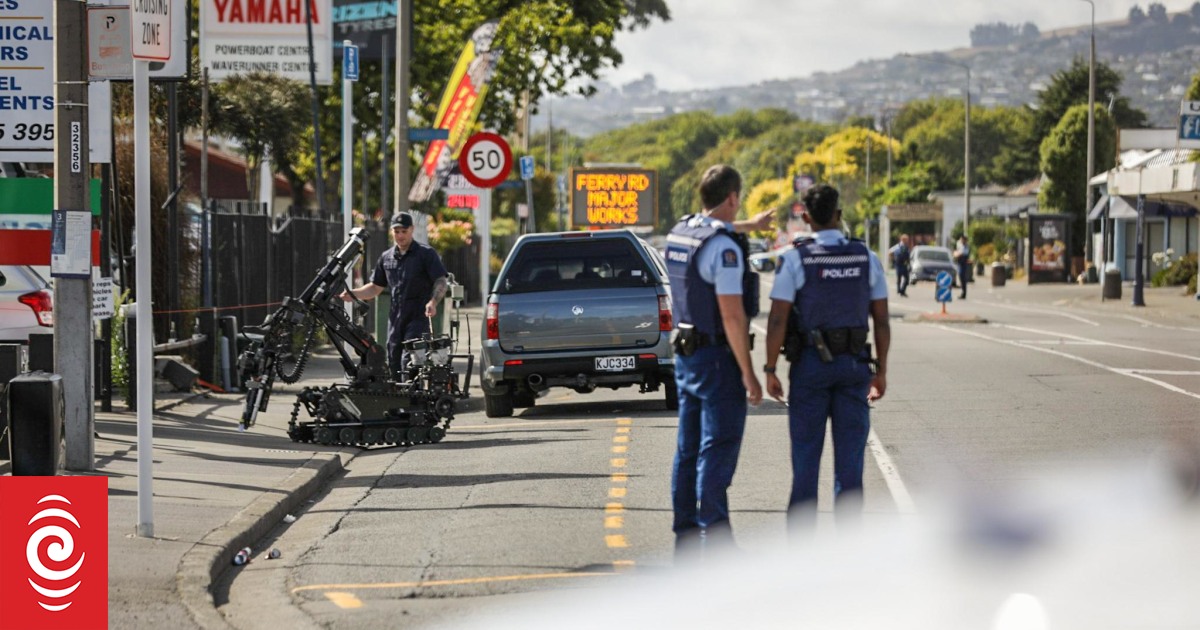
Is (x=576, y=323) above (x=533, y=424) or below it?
above

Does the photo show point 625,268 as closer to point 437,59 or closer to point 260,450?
point 260,450

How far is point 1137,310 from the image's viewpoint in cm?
4016

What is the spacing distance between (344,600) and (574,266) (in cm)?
949

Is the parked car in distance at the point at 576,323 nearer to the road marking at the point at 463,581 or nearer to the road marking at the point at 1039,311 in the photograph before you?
the road marking at the point at 463,581

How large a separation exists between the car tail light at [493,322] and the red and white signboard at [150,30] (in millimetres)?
7721

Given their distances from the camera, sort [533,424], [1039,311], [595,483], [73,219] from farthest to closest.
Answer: [1039,311] → [533,424] → [595,483] → [73,219]

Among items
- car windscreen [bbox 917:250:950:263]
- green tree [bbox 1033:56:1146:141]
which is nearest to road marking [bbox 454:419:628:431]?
car windscreen [bbox 917:250:950:263]

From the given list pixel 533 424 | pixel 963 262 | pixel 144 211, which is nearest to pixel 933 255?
pixel 963 262

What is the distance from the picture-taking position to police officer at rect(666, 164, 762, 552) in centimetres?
806

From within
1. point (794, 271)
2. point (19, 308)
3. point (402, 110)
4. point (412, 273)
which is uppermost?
point (402, 110)

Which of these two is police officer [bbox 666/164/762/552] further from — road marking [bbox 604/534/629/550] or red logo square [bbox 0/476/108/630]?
red logo square [bbox 0/476/108/630]

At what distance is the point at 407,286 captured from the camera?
15547 millimetres

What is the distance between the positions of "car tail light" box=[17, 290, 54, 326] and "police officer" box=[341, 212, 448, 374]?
3342 millimetres

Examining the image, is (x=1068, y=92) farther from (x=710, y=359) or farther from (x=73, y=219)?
(x=710, y=359)
